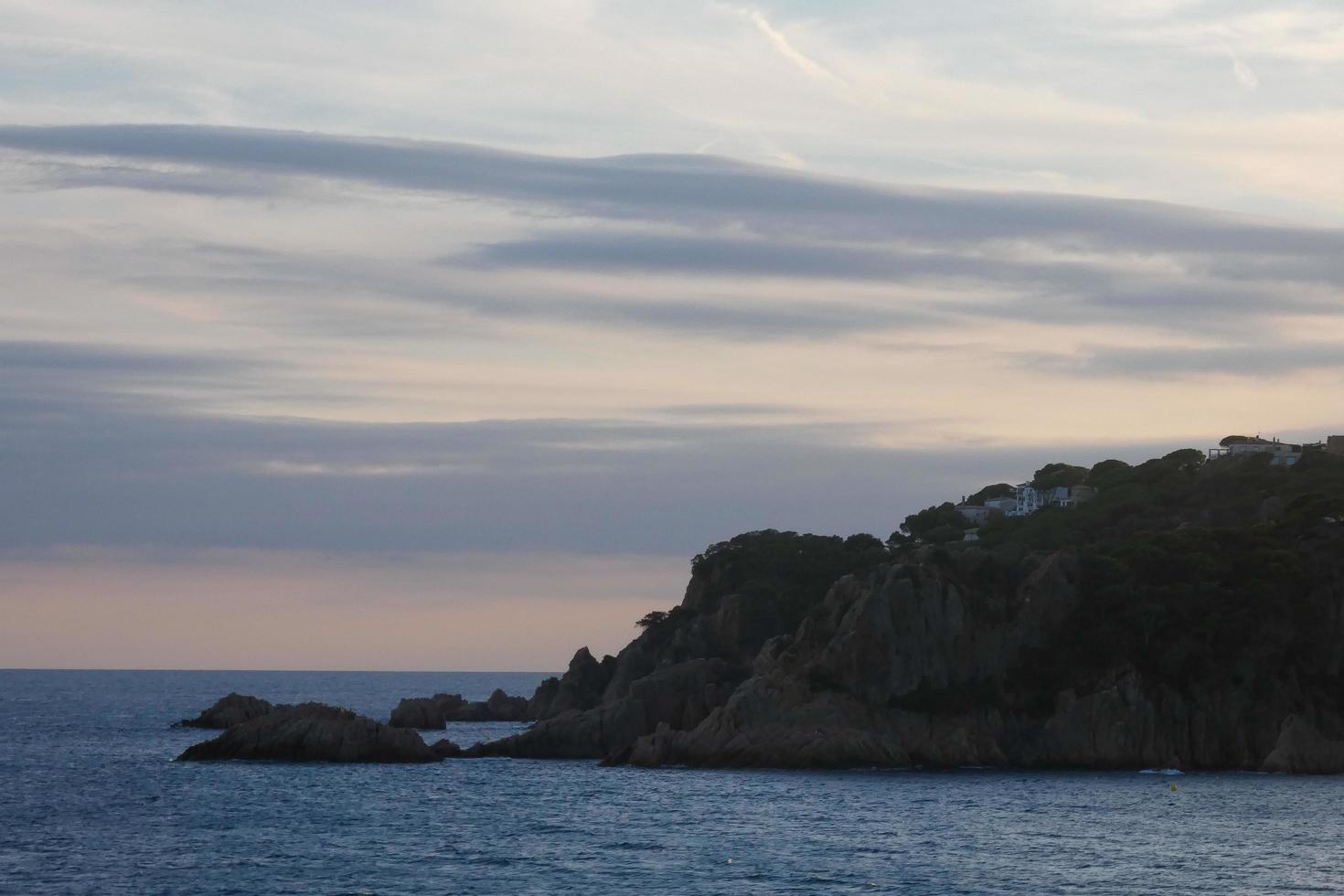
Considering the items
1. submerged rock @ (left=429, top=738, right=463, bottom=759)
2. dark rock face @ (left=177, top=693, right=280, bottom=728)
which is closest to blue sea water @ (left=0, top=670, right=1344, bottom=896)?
submerged rock @ (left=429, top=738, right=463, bottom=759)

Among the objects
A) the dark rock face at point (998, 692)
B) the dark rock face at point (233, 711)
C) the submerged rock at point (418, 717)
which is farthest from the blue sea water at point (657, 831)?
the submerged rock at point (418, 717)

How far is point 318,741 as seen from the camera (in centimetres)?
13325

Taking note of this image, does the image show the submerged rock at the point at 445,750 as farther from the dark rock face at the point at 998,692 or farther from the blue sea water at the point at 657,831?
the dark rock face at the point at 998,692

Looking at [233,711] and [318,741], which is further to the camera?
[233,711]

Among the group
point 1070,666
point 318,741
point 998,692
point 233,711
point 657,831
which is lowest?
point 657,831

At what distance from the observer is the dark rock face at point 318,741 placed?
438ft

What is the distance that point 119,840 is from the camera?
86625 millimetres

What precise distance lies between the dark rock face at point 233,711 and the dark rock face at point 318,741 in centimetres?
4009

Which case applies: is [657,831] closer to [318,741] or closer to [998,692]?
[998,692]

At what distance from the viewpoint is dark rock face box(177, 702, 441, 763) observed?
13350 centimetres

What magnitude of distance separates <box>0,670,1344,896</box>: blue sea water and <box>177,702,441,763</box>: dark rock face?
4155 millimetres

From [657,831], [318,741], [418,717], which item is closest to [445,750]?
[318,741]

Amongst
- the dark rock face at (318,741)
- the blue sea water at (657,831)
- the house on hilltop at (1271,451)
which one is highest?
the house on hilltop at (1271,451)

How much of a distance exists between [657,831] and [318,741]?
50.5 meters
